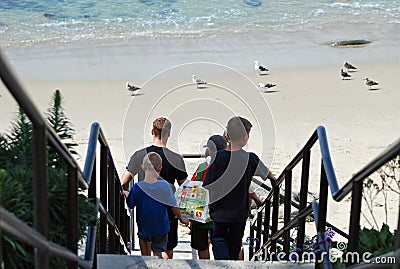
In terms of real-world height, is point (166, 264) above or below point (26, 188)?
below

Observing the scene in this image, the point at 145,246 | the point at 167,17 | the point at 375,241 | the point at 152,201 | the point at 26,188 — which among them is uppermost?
the point at 167,17

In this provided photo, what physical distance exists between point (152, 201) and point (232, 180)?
0.63m

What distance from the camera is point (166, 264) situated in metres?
3.96

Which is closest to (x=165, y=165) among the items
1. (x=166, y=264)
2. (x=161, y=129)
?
(x=161, y=129)

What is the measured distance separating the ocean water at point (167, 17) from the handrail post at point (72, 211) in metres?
19.0

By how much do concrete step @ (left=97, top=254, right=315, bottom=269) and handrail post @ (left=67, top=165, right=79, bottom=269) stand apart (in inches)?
51.4

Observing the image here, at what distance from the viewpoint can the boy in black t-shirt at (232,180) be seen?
15.8ft

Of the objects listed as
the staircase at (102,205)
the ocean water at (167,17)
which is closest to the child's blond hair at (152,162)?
the staircase at (102,205)

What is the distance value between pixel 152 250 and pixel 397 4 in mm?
23231

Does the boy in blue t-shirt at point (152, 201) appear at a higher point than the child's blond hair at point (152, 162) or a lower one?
lower

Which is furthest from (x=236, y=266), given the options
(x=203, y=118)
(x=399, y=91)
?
(x=399, y=91)

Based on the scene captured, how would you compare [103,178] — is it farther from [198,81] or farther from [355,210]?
[198,81]

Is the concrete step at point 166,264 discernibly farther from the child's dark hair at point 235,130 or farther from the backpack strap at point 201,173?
the backpack strap at point 201,173

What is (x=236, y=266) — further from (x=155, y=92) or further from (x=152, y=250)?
(x=155, y=92)
